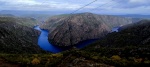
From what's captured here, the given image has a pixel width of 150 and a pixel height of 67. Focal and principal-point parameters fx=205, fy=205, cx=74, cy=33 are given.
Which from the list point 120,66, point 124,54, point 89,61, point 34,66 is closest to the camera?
point 120,66

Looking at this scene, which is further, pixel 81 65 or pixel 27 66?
pixel 27 66

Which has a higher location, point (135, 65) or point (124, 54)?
point (135, 65)

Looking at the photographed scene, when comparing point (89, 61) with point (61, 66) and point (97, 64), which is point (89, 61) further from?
point (61, 66)

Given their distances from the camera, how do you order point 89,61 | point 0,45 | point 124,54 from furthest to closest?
1. point 0,45
2. point 124,54
3. point 89,61

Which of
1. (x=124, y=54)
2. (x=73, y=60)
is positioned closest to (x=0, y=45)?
(x=124, y=54)

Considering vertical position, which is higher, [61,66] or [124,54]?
[61,66]

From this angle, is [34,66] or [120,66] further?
[34,66]

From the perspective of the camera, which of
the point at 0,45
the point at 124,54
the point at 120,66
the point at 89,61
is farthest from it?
the point at 0,45

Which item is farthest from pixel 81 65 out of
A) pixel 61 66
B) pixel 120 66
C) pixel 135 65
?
pixel 135 65

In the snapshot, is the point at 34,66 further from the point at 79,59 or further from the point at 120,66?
the point at 120,66
